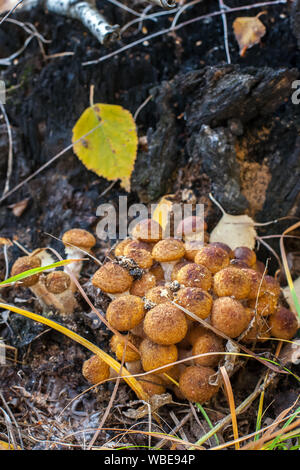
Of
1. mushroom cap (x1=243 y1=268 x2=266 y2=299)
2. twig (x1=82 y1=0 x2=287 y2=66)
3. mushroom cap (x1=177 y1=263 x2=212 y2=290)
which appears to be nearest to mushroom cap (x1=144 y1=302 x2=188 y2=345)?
mushroom cap (x1=177 y1=263 x2=212 y2=290)

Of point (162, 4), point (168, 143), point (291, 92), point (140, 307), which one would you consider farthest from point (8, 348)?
point (291, 92)

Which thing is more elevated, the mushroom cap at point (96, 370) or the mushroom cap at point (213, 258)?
the mushroom cap at point (213, 258)

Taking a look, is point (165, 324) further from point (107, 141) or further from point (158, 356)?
point (107, 141)

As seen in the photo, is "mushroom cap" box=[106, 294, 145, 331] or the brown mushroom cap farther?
the brown mushroom cap

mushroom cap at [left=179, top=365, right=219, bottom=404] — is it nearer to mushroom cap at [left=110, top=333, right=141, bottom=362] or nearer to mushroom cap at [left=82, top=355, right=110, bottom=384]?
mushroom cap at [left=110, top=333, right=141, bottom=362]

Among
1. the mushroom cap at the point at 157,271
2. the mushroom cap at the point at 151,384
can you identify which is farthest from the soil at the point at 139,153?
the mushroom cap at the point at 157,271

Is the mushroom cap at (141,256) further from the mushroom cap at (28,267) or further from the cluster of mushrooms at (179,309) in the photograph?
the mushroom cap at (28,267)

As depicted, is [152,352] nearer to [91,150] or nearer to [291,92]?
[91,150]
